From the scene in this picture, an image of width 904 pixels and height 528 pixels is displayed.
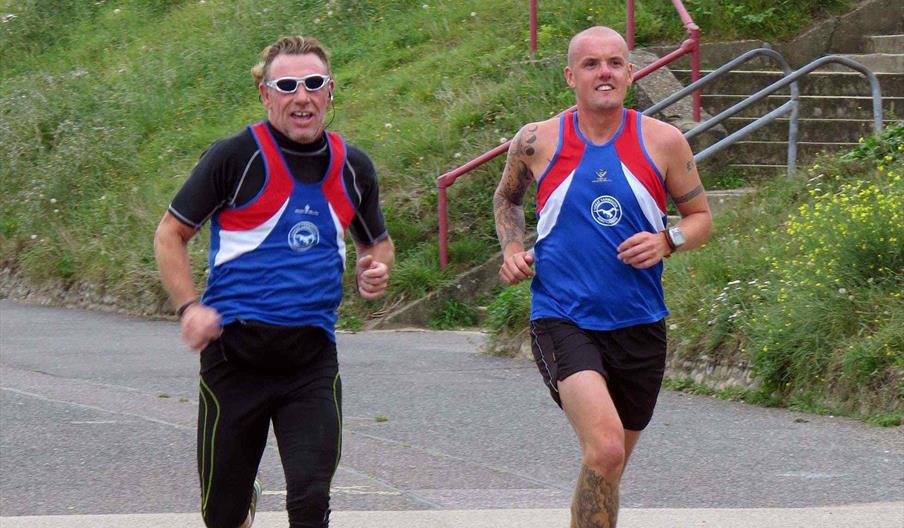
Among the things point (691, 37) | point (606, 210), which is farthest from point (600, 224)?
point (691, 37)

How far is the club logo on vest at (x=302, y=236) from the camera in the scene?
4547mm

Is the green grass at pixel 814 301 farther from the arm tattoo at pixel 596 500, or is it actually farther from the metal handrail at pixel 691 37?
the arm tattoo at pixel 596 500

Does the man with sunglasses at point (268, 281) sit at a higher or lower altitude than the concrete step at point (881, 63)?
higher

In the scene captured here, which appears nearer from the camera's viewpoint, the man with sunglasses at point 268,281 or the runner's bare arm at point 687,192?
the man with sunglasses at point 268,281

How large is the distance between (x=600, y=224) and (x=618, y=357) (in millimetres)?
471

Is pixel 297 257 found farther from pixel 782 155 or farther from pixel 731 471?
pixel 782 155

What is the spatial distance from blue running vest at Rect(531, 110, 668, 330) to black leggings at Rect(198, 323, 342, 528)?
92 centimetres

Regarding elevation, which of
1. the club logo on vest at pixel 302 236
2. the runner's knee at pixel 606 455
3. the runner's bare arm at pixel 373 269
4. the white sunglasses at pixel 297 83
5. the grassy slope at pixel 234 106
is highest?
the white sunglasses at pixel 297 83

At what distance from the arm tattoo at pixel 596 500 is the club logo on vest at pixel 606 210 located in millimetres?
846

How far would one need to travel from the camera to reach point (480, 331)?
1204cm

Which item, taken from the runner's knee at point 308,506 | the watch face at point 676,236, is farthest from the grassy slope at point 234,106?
the runner's knee at point 308,506

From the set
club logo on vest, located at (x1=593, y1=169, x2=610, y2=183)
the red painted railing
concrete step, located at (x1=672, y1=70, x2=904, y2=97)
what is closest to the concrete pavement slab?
club logo on vest, located at (x1=593, y1=169, x2=610, y2=183)

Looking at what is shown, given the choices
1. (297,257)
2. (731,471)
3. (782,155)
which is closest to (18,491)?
(297,257)

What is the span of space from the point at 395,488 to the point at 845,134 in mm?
7452
